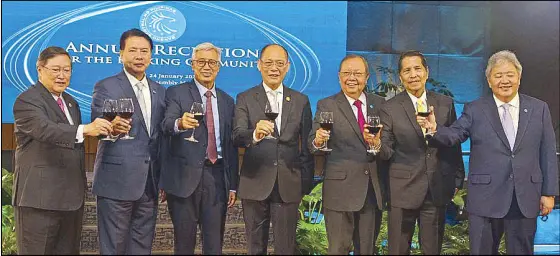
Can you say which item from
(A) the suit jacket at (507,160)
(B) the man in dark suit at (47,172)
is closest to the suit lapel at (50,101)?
(B) the man in dark suit at (47,172)

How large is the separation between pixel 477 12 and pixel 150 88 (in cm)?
384

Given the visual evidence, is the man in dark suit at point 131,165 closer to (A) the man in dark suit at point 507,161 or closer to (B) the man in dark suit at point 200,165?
(B) the man in dark suit at point 200,165

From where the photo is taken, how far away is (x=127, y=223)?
3500 mm

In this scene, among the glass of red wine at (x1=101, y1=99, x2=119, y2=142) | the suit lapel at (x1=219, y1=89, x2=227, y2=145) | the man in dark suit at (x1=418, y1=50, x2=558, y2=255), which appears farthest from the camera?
the suit lapel at (x1=219, y1=89, x2=227, y2=145)

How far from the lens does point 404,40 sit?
6316 mm

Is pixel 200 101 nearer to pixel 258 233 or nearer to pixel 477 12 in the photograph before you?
pixel 258 233

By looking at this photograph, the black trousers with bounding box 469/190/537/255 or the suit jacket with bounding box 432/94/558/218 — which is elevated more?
the suit jacket with bounding box 432/94/558/218

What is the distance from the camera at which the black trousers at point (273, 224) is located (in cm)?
365

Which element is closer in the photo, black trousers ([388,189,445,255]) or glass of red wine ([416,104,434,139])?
glass of red wine ([416,104,434,139])

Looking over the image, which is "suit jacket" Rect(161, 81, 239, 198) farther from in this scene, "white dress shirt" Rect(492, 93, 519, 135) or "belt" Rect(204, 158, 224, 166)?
"white dress shirt" Rect(492, 93, 519, 135)

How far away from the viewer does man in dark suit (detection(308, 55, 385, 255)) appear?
3.62 meters

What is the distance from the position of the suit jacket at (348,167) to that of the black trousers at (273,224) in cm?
25

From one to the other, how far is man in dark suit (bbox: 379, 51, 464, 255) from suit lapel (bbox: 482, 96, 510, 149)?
0.78 feet

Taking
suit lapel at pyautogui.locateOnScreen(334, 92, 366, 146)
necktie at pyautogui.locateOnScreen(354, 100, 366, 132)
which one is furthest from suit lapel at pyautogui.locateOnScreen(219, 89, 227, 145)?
necktie at pyautogui.locateOnScreen(354, 100, 366, 132)
